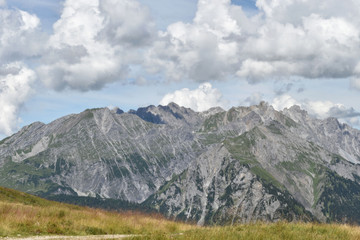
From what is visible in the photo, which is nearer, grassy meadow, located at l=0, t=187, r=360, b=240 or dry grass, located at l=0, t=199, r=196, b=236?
grassy meadow, located at l=0, t=187, r=360, b=240

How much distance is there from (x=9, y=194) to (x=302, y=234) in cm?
4363

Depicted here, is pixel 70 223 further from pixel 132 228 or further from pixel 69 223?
pixel 132 228

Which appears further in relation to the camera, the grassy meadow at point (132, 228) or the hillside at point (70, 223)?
the hillside at point (70, 223)

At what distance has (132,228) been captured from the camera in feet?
85.9

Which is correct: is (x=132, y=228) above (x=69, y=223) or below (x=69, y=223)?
below

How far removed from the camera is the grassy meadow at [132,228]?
19312mm

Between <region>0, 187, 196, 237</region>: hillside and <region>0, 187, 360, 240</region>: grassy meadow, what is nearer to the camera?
<region>0, 187, 360, 240</region>: grassy meadow

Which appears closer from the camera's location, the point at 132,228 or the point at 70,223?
the point at 70,223

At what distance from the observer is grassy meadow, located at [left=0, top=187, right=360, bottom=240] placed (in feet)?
63.4

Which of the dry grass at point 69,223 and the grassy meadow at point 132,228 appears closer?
the grassy meadow at point 132,228

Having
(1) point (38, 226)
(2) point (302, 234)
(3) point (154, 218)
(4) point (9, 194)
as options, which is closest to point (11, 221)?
(1) point (38, 226)

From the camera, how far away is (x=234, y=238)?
18.1 m

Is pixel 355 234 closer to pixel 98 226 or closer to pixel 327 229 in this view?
pixel 327 229

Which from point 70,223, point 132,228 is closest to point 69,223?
point 70,223
